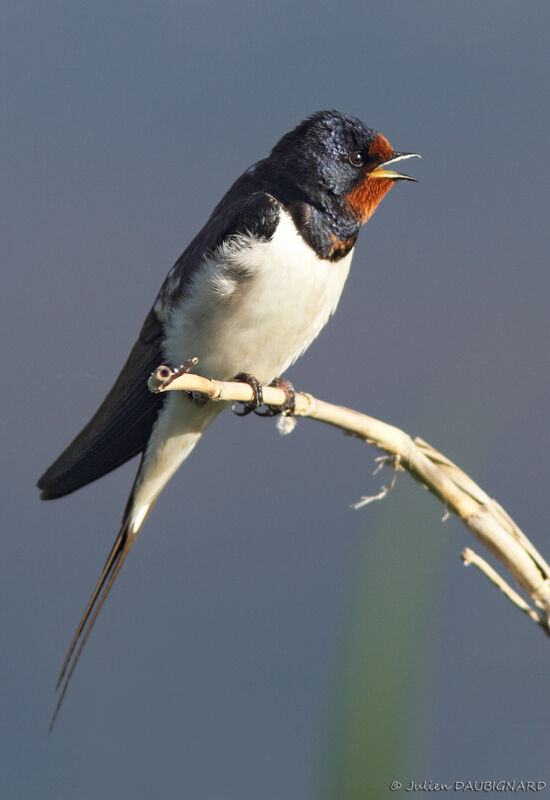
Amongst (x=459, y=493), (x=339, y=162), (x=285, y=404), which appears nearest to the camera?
(x=459, y=493)

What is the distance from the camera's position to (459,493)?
0.61 metres

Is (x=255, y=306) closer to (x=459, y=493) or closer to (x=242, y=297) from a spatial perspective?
(x=242, y=297)

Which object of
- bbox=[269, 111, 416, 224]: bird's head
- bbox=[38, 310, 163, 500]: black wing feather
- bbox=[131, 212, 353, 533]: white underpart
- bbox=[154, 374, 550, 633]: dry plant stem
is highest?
bbox=[269, 111, 416, 224]: bird's head

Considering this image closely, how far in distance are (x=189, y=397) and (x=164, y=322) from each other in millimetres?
96

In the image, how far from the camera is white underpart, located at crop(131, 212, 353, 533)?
1000mm

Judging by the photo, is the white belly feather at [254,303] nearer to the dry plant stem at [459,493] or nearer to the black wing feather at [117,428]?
the black wing feather at [117,428]

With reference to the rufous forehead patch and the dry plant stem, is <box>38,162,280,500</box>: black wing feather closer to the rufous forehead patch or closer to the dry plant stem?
the rufous forehead patch

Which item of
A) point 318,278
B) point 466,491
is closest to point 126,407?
point 318,278

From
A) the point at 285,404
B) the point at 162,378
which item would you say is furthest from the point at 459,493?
the point at 285,404

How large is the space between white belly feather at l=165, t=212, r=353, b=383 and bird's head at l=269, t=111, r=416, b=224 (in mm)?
70

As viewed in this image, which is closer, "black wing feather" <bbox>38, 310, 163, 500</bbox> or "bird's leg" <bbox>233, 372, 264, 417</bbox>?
"bird's leg" <bbox>233, 372, 264, 417</bbox>

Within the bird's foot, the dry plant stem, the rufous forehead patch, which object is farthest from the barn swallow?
the bird's foot

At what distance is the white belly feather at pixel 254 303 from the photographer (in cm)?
100

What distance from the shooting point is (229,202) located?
109cm
